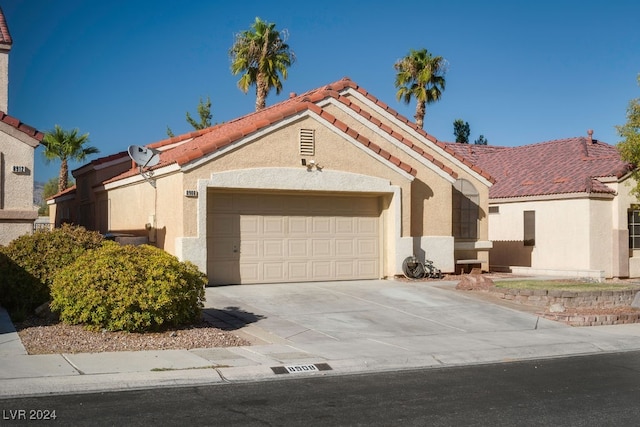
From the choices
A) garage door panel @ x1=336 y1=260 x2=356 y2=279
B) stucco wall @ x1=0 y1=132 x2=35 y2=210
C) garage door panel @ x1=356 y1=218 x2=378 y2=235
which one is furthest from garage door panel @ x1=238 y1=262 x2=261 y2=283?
stucco wall @ x1=0 y1=132 x2=35 y2=210

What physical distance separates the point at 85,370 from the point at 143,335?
2515 millimetres

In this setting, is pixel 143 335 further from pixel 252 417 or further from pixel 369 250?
pixel 369 250

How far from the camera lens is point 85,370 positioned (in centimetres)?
1007

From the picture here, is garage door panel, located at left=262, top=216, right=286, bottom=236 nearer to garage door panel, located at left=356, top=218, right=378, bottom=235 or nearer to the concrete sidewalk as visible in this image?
the concrete sidewalk

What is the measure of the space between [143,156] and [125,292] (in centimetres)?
866

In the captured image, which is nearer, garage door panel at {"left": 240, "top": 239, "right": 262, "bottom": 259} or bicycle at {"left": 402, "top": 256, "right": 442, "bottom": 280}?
garage door panel at {"left": 240, "top": 239, "right": 262, "bottom": 259}

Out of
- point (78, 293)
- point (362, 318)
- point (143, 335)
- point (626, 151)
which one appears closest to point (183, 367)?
point (143, 335)

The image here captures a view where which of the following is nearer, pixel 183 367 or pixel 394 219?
pixel 183 367

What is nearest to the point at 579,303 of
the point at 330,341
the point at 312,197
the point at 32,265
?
the point at 312,197

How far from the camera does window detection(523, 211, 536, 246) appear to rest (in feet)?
88.3

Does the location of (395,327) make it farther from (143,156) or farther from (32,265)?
(143,156)

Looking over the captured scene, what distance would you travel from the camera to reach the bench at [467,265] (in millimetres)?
23844

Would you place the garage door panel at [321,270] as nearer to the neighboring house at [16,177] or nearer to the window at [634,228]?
the neighboring house at [16,177]

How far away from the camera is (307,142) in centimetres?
1992
